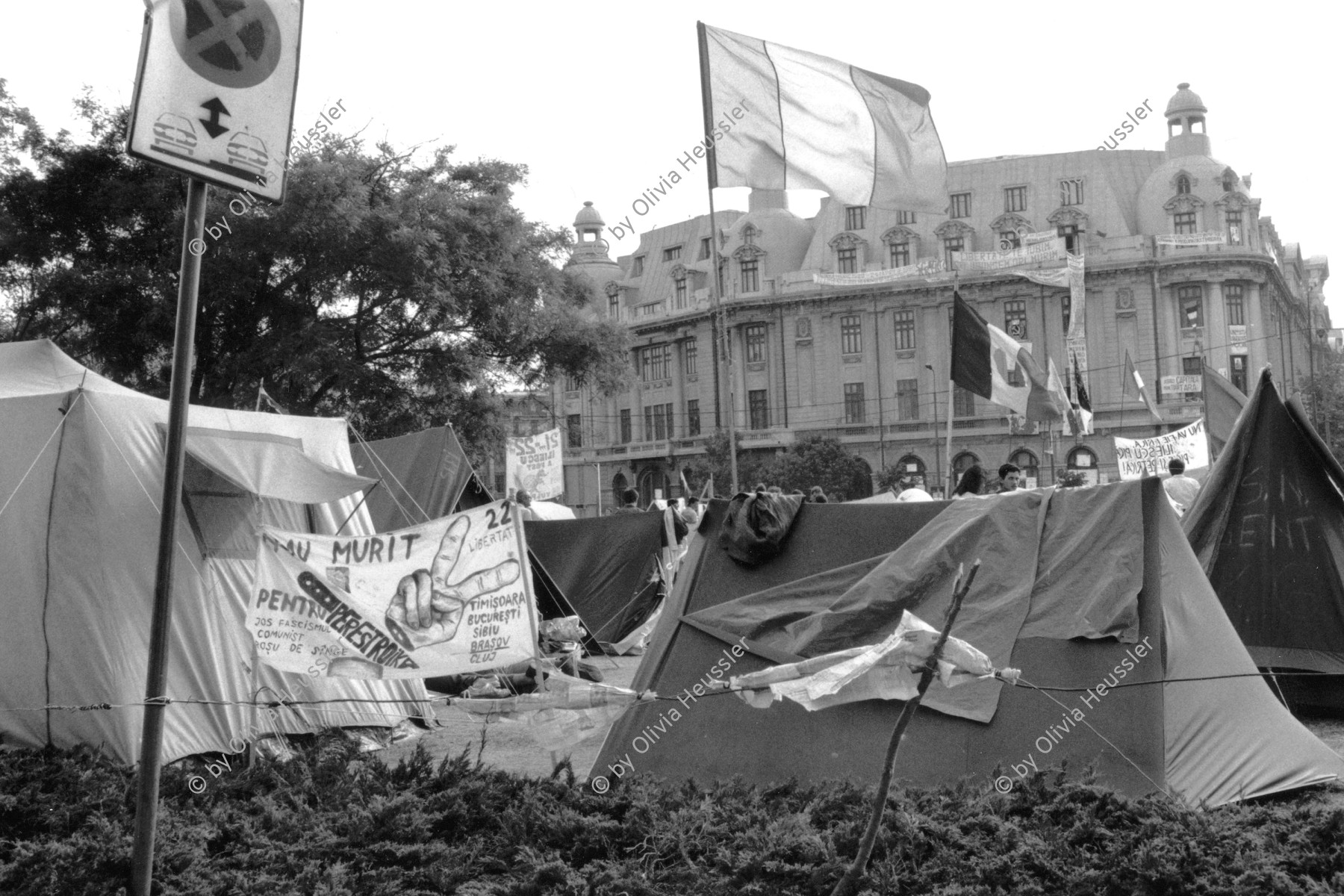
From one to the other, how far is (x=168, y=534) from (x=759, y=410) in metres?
67.7

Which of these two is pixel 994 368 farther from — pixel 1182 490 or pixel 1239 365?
pixel 1239 365

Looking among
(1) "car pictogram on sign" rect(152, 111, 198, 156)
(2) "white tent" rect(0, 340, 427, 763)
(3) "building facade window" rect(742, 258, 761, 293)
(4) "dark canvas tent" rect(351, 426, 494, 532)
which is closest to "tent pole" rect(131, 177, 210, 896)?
(1) "car pictogram on sign" rect(152, 111, 198, 156)

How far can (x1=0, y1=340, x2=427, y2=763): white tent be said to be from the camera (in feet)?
26.5

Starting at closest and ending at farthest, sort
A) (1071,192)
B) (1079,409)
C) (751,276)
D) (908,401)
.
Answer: (1079,409), (1071,192), (908,401), (751,276)

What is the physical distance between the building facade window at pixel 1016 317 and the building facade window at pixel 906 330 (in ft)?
15.6

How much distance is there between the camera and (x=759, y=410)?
72.0 m

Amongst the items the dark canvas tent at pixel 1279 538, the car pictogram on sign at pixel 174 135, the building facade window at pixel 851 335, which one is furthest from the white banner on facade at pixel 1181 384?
the car pictogram on sign at pixel 174 135

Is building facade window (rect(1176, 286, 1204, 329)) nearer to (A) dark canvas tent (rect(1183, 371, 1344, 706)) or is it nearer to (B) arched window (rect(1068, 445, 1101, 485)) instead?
(B) arched window (rect(1068, 445, 1101, 485))

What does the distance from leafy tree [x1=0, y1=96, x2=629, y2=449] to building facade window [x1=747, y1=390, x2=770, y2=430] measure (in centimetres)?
4597

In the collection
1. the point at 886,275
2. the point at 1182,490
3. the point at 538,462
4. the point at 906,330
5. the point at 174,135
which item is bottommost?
the point at 1182,490

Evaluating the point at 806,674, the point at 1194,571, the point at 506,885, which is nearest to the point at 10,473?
the point at 506,885

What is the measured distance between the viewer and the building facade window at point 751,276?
72188 mm

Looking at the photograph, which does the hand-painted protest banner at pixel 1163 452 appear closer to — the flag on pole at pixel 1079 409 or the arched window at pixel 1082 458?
the flag on pole at pixel 1079 409

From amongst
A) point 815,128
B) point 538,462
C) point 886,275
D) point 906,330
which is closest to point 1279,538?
point 815,128
